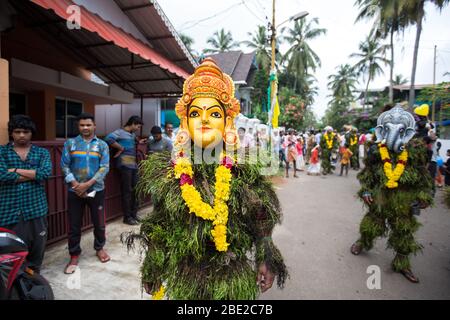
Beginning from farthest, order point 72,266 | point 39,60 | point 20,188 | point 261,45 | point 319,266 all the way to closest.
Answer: point 261,45 < point 39,60 < point 319,266 < point 72,266 < point 20,188

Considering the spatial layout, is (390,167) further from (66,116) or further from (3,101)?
(66,116)

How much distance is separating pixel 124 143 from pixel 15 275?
2748mm

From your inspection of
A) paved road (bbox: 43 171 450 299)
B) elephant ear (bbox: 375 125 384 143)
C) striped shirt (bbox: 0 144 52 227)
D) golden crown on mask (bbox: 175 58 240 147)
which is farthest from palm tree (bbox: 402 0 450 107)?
striped shirt (bbox: 0 144 52 227)

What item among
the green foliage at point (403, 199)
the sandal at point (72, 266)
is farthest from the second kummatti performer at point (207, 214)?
the green foliage at point (403, 199)

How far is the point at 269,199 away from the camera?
71.2 inches

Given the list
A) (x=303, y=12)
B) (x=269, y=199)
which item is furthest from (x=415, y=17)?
(x=269, y=199)

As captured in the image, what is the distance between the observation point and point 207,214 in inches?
64.1

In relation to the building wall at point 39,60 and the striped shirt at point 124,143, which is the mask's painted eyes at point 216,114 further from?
the building wall at point 39,60

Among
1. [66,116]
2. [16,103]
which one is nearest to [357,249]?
[66,116]

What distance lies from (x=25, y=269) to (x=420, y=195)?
159 inches

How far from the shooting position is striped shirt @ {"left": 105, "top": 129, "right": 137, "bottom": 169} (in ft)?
14.1

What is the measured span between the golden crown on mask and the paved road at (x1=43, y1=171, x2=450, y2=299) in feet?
6.11

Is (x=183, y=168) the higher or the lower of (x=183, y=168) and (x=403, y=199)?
the higher
